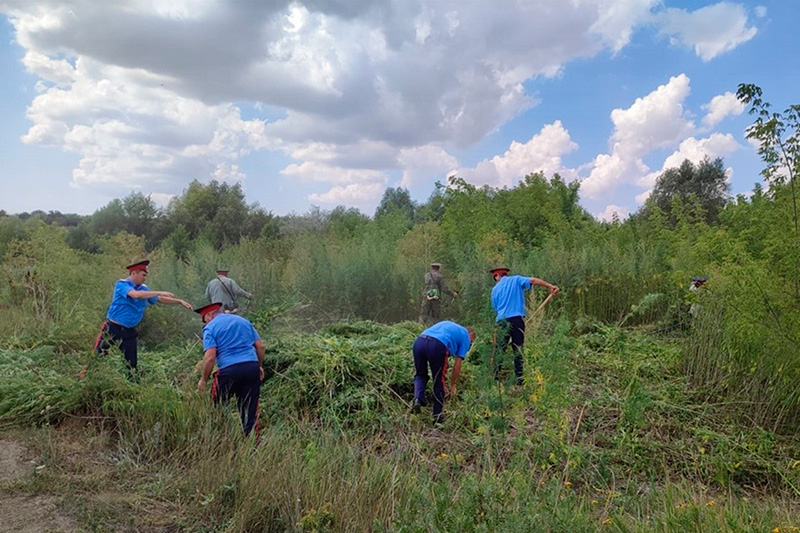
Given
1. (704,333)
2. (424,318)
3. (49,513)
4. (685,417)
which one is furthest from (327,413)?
(424,318)

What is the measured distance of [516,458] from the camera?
3984 mm

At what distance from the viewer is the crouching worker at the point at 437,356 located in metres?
5.62

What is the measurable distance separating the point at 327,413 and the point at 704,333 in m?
4.37

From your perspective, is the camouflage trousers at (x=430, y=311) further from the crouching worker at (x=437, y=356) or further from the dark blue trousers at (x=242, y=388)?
the dark blue trousers at (x=242, y=388)

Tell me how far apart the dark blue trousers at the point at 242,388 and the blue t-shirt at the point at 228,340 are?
61 millimetres

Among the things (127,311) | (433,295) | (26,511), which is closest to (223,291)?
(127,311)

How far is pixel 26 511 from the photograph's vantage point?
3338mm

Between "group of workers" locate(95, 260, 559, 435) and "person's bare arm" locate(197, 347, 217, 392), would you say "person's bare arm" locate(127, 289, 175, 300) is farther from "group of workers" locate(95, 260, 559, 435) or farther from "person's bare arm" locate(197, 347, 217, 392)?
"person's bare arm" locate(197, 347, 217, 392)

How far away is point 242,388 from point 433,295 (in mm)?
6135

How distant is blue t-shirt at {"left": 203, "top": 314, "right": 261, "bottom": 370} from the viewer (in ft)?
16.1

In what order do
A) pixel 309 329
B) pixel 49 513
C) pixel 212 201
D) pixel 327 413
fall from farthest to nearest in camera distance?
1. pixel 212 201
2. pixel 309 329
3. pixel 327 413
4. pixel 49 513

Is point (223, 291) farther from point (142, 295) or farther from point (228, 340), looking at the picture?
point (228, 340)

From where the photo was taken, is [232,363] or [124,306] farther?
[124,306]

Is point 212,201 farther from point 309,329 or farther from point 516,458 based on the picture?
point 516,458
